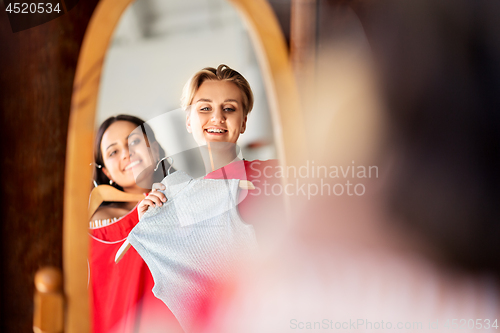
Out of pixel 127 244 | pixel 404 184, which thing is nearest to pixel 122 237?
pixel 127 244

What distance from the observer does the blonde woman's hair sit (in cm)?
46

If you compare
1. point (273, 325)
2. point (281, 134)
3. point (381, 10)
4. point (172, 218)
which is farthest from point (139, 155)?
point (381, 10)

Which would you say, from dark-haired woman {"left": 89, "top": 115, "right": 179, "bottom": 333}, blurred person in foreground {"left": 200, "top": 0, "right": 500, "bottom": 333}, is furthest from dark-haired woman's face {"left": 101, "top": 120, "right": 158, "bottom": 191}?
blurred person in foreground {"left": 200, "top": 0, "right": 500, "bottom": 333}

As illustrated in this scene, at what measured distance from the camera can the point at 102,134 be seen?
46cm

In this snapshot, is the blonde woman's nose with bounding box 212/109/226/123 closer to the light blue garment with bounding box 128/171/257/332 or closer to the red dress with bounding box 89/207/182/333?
the light blue garment with bounding box 128/171/257/332

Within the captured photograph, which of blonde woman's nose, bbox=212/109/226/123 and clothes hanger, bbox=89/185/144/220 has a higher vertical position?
blonde woman's nose, bbox=212/109/226/123

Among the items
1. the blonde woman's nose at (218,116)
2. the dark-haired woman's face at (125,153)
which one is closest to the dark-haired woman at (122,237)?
the dark-haired woman's face at (125,153)

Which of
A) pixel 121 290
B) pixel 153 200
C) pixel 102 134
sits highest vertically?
pixel 102 134

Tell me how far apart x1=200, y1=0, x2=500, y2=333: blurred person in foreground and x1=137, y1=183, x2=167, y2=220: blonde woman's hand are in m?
0.19

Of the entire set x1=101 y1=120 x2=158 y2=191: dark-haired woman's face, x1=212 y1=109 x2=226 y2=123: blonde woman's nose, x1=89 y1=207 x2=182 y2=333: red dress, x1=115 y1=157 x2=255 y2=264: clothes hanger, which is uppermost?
x1=212 y1=109 x2=226 y2=123: blonde woman's nose

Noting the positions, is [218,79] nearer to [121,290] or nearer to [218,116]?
[218,116]

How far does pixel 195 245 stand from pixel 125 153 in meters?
0.20

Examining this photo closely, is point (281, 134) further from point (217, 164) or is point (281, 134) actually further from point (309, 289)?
point (309, 289)

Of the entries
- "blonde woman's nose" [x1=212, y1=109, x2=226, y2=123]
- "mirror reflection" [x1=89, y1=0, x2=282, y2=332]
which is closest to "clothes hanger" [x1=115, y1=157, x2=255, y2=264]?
"mirror reflection" [x1=89, y1=0, x2=282, y2=332]
